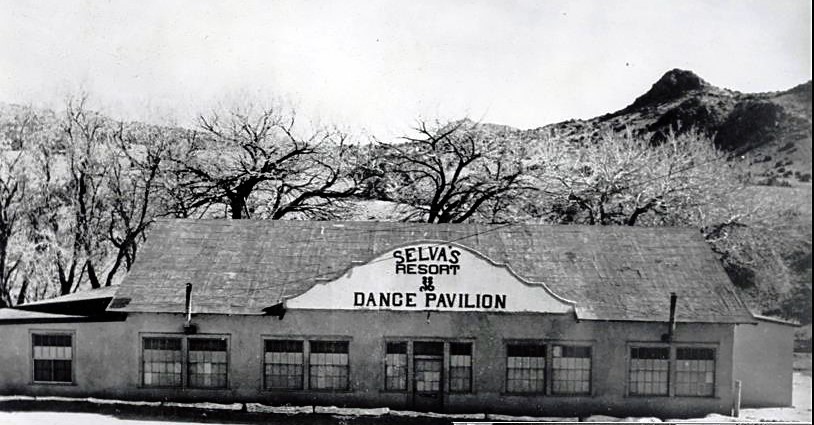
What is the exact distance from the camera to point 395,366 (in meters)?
16.6

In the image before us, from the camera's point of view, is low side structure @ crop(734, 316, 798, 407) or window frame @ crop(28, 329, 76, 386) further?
low side structure @ crop(734, 316, 798, 407)

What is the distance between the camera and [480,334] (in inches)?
651

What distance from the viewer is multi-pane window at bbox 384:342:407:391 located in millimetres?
16594

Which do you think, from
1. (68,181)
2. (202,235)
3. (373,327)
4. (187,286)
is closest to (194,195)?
(68,181)

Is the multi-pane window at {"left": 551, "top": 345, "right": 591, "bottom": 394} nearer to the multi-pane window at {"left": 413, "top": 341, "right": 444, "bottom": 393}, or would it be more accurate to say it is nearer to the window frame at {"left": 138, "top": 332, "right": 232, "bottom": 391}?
→ the multi-pane window at {"left": 413, "top": 341, "right": 444, "bottom": 393}

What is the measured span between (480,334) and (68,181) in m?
17.8

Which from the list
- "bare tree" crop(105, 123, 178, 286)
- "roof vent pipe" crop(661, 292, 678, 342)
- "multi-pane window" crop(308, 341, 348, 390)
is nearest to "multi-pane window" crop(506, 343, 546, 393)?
"roof vent pipe" crop(661, 292, 678, 342)

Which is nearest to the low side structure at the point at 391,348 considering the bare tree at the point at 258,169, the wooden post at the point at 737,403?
the wooden post at the point at 737,403

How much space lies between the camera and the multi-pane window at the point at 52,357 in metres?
16.9

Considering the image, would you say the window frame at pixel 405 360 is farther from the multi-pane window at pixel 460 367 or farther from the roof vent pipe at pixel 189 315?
the roof vent pipe at pixel 189 315

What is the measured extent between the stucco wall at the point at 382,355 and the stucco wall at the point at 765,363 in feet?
5.87

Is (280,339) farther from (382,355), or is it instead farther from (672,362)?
(672,362)

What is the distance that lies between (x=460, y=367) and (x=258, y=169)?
49.0 ft

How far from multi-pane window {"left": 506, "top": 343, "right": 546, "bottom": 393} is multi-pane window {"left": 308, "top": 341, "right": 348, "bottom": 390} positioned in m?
3.87
